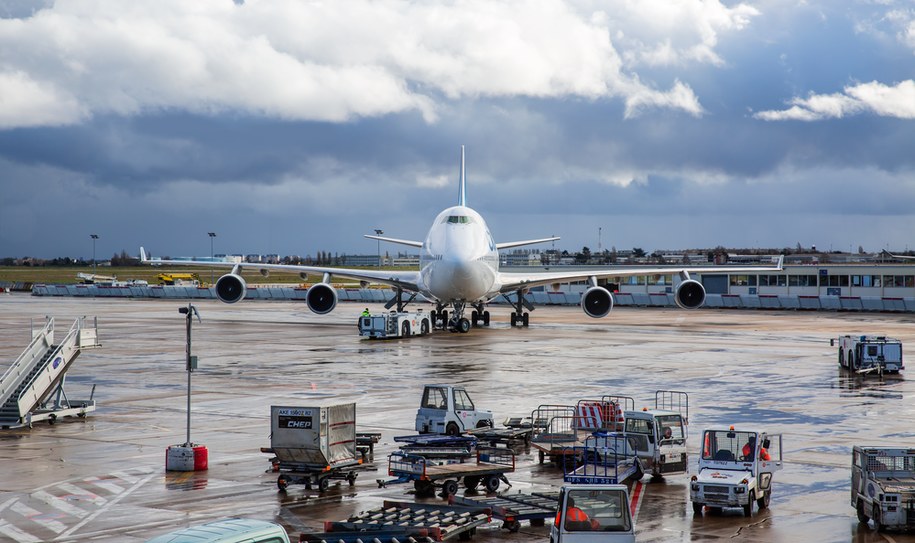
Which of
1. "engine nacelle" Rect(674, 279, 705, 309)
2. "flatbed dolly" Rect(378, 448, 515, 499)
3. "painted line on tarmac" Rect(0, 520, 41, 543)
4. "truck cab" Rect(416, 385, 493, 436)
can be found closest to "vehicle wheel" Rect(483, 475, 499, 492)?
"flatbed dolly" Rect(378, 448, 515, 499)

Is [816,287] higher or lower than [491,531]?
higher

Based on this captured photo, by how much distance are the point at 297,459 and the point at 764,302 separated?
79.2m

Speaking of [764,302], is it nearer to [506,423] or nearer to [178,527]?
[506,423]

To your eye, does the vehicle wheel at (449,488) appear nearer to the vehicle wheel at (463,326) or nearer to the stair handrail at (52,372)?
the stair handrail at (52,372)

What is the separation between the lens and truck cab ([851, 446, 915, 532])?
17281 mm

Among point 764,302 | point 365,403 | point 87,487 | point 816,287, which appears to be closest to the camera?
point 87,487

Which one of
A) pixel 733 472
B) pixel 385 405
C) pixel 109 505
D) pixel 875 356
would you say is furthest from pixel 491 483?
pixel 875 356

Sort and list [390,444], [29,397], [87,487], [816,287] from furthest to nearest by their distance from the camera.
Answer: [816,287] → [29,397] → [390,444] → [87,487]

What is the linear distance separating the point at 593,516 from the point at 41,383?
20025 mm

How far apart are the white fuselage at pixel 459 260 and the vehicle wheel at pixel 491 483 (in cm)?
3441

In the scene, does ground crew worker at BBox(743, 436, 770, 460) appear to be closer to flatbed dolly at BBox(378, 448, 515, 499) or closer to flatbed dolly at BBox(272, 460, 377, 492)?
flatbed dolly at BBox(378, 448, 515, 499)

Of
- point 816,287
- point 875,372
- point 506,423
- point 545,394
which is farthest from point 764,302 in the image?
point 506,423

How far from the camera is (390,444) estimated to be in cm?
2530

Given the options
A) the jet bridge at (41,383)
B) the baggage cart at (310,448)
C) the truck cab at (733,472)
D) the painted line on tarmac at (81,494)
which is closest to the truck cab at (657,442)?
the truck cab at (733,472)
